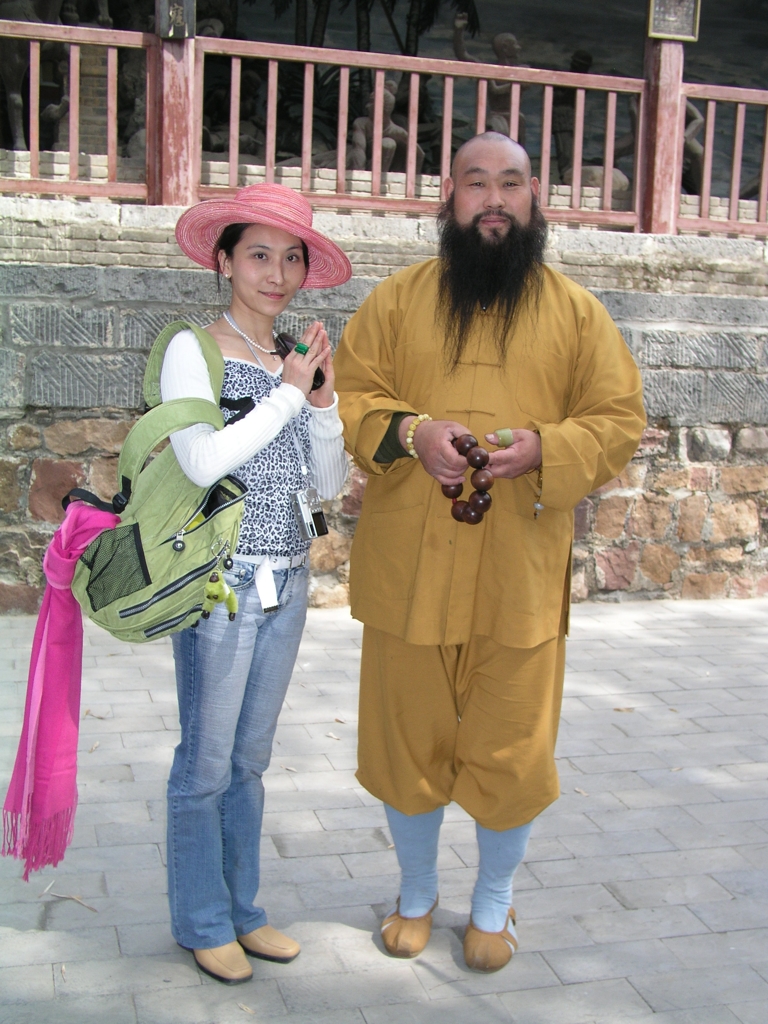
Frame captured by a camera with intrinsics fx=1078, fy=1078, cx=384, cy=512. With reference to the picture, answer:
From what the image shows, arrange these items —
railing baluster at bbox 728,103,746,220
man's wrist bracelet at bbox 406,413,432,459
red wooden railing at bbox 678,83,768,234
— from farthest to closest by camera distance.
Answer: railing baluster at bbox 728,103,746,220 → red wooden railing at bbox 678,83,768,234 → man's wrist bracelet at bbox 406,413,432,459

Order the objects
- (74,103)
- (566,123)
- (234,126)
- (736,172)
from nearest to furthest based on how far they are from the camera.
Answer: (74,103) → (234,126) → (736,172) → (566,123)

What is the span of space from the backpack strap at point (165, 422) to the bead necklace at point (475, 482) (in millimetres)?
539

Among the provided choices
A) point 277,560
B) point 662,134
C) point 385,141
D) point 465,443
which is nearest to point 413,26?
point 385,141

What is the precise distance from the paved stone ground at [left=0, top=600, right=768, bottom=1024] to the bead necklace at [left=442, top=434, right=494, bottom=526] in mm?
1110

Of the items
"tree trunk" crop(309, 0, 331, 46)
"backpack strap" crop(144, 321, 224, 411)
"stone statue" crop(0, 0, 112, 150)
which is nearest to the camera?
"backpack strap" crop(144, 321, 224, 411)

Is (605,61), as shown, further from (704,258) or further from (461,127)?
(704,258)

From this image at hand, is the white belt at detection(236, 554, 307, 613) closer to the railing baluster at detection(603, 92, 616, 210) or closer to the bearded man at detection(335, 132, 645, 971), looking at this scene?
the bearded man at detection(335, 132, 645, 971)

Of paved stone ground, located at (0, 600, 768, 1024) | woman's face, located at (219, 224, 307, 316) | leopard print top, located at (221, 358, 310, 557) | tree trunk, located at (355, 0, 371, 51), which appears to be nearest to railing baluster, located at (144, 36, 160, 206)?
paved stone ground, located at (0, 600, 768, 1024)

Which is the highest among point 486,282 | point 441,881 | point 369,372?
point 486,282

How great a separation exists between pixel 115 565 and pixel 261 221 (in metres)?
0.82

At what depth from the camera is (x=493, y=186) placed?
2.62m

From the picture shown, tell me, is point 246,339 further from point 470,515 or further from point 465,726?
point 465,726

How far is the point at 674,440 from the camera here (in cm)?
594

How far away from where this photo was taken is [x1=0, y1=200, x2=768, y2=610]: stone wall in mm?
5188
